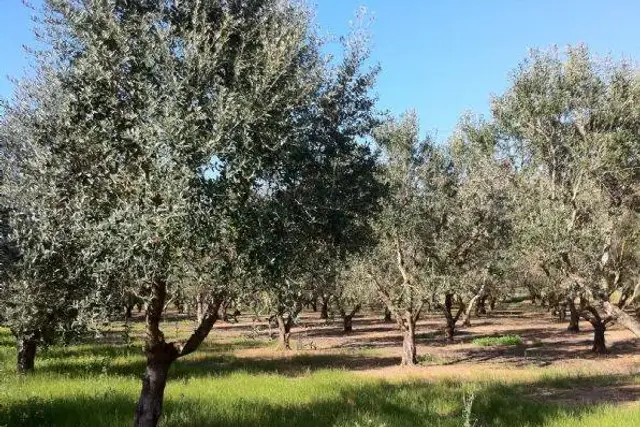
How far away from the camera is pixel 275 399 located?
18031 mm

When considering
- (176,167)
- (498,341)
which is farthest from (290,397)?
(498,341)

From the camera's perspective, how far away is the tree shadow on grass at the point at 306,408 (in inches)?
554

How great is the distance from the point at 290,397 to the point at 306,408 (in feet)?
6.90

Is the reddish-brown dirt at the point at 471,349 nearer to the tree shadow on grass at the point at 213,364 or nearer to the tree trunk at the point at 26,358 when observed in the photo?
the tree shadow on grass at the point at 213,364

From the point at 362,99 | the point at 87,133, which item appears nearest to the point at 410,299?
the point at 362,99

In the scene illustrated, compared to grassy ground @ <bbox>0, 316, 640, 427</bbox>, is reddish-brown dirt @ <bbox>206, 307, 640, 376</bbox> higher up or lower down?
lower down

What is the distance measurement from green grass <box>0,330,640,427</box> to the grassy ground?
0.03 meters

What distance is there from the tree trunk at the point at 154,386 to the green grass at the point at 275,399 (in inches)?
59.2

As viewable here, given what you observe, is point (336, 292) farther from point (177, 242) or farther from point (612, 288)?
point (177, 242)

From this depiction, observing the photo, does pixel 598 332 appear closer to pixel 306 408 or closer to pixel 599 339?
pixel 599 339

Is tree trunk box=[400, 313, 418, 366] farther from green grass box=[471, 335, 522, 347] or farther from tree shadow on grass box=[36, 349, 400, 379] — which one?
green grass box=[471, 335, 522, 347]

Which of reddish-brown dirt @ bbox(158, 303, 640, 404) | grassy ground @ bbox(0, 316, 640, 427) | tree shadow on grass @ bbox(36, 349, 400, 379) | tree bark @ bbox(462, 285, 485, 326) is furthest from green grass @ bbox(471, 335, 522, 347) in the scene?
grassy ground @ bbox(0, 316, 640, 427)

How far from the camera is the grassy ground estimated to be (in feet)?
46.9

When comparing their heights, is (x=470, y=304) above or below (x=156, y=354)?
below
